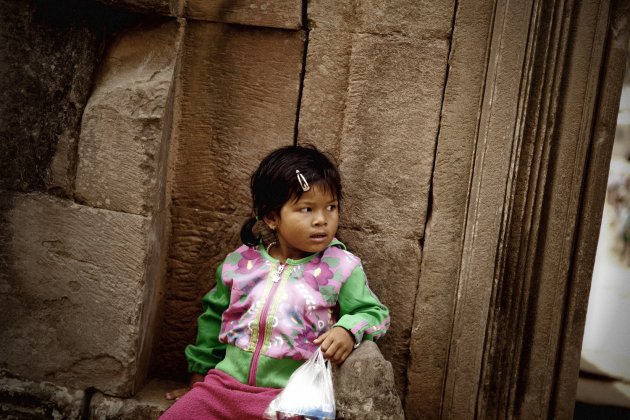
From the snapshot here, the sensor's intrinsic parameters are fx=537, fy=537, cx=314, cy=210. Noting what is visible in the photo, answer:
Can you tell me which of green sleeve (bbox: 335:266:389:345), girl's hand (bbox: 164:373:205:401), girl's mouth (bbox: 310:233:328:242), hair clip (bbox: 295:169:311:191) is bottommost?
girl's hand (bbox: 164:373:205:401)

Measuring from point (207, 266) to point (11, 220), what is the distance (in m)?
0.81

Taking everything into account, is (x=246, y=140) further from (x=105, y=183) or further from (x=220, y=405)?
(x=220, y=405)

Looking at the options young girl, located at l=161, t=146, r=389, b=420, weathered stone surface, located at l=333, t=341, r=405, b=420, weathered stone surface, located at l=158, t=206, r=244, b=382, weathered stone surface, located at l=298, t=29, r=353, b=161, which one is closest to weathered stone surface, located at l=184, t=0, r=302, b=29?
weathered stone surface, located at l=298, t=29, r=353, b=161

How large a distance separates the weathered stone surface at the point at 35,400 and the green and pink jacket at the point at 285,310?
57 cm

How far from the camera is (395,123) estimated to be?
7.20 feet

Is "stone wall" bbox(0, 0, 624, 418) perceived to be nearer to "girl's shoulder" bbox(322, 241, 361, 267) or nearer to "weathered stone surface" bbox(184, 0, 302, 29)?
"weathered stone surface" bbox(184, 0, 302, 29)

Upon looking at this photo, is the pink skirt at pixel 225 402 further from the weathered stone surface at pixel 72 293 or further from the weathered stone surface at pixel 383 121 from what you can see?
the weathered stone surface at pixel 383 121

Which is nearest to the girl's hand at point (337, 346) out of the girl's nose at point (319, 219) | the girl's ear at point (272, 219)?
Result: the girl's nose at point (319, 219)

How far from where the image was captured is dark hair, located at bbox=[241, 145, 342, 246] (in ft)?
6.27

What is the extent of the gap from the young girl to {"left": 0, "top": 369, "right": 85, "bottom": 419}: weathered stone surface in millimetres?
579

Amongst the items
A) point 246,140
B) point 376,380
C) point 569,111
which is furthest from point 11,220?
point 569,111

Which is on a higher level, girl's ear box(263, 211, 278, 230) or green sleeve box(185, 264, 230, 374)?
girl's ear box(263, 211, 278, 230)

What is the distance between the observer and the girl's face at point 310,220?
1903 mm

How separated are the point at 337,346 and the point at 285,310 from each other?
9.9 inches
